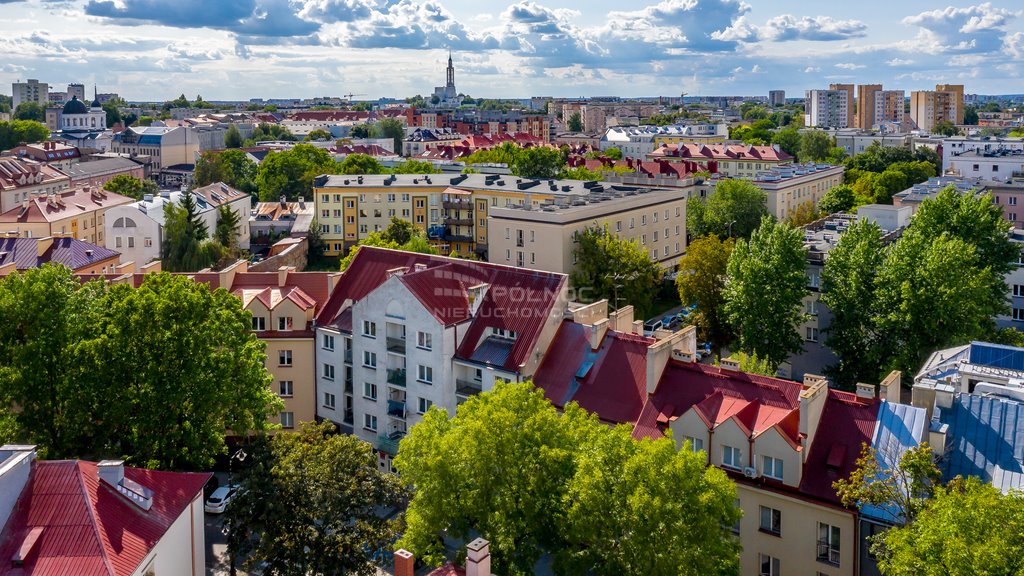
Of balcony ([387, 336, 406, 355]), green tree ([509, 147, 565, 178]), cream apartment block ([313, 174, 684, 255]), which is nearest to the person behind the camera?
balcony ([387, 336, 406, 355])

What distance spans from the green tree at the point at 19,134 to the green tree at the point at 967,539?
198 meters

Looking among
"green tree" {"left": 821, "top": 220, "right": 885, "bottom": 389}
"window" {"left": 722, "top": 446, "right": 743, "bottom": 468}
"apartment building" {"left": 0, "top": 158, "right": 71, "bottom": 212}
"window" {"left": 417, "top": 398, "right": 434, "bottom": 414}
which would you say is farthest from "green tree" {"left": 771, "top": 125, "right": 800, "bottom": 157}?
"window" {"left": 722, "top": 446, "right": 743, "bottom": 468}

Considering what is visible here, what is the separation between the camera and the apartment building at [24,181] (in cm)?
10528

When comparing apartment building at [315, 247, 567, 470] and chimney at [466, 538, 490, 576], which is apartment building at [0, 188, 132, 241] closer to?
apartment building at [315, 247, 567, 470]

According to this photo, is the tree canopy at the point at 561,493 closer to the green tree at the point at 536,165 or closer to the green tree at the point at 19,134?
the green tree at the point at 536,165

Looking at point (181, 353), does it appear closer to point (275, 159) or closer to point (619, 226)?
point (619, 226)

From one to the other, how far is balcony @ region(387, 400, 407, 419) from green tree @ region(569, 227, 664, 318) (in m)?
26.1

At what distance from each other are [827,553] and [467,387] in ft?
55.8

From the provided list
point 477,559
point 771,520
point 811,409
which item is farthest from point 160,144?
Result: point 477,559

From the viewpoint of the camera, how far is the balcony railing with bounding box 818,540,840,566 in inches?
1113

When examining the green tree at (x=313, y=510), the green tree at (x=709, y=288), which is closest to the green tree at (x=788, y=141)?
the green tree at (x=709, y=288)

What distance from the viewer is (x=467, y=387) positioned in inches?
1569

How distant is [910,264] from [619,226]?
3192 cm

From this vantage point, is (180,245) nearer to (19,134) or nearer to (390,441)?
(390,441)
